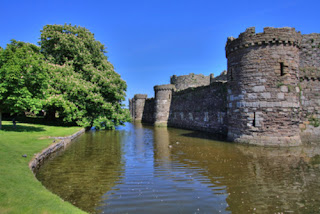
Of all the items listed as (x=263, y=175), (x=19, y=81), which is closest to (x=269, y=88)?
(x=263, y=175)

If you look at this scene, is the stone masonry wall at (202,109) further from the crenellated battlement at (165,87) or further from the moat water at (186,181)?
the moat water at (186,181)

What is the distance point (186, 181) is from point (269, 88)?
9.59 meters

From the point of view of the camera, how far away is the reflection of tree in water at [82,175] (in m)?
5.77

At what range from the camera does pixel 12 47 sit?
16016 millimetres

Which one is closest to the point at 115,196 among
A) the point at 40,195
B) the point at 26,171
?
the point at 40,195

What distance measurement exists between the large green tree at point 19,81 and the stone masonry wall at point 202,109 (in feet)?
49.3

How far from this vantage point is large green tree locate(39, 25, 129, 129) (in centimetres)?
2086

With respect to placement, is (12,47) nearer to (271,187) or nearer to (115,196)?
(115,196)

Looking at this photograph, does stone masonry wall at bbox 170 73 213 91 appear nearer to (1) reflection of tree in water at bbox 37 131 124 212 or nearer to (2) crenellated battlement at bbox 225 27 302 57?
(2) crenellated battlement at bbox 225 27 302 57

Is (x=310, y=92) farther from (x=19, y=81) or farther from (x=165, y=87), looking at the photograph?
(x=165, y=87)

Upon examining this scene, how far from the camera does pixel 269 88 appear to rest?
44.9 feet

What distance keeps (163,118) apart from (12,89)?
942 inches

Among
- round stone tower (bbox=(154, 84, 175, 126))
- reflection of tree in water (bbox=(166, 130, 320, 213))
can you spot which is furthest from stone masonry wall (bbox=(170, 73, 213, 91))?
reflection of tree in water (bbox=(166, 130, 320, 213))

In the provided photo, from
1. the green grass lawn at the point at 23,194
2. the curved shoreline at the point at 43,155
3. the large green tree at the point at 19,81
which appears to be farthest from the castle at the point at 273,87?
the large green tree at the point at 19,81
